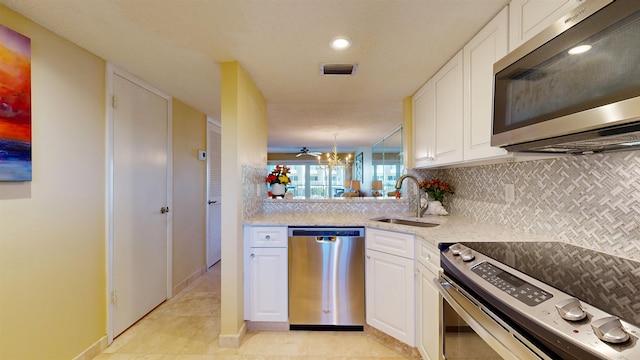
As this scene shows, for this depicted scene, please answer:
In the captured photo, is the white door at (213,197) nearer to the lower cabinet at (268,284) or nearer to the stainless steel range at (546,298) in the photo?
the lower cabinet at (268,284)

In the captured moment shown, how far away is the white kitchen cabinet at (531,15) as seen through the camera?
1002 millimetres

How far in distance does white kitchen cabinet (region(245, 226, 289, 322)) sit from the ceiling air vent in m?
1.39

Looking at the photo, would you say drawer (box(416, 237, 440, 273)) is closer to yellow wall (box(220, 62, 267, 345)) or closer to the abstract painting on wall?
yellow wall (box(220, 62, 267, 345))

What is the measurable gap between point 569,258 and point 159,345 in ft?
8.38

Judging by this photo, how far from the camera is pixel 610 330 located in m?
0.57

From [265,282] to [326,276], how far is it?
50 cm

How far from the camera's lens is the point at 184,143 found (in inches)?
115

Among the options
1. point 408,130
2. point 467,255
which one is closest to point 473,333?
point 467,255

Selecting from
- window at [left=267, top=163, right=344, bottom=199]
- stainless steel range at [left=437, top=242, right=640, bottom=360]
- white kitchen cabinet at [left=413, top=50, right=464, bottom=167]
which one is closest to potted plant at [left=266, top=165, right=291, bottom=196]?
white kitchen cabinet at [left=413, top=50, right=464, bottom=167]

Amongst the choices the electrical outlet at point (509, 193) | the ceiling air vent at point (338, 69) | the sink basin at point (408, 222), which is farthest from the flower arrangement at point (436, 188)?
the ceiling air vent at point (338, 69)

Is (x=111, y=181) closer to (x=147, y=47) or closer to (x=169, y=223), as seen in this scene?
(x=169, y=223)

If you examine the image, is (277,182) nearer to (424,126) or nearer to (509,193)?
(424,126)

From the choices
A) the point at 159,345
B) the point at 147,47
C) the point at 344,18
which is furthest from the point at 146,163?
the point at 344,18

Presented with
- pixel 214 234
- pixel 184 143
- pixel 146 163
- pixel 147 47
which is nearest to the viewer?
pixel 147 47
